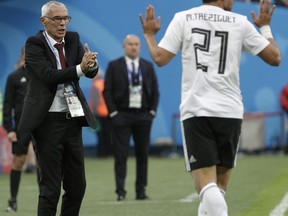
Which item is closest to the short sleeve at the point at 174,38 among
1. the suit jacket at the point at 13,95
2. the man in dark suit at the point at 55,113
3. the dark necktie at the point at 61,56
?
the man in dark suit at the point at 55,113

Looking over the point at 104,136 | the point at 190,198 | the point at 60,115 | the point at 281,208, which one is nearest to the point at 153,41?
the point at 60,115

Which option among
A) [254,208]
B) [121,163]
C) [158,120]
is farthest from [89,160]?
[254,208]

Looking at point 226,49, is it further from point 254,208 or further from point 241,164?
point 241,164

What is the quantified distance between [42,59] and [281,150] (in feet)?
56.2

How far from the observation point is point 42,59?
816cm

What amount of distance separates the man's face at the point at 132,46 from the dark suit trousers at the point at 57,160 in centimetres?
536

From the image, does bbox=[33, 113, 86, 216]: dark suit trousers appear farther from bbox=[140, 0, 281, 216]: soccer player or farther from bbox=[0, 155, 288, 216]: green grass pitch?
bbox=[0, 155, 288, 216]: green grass pitch

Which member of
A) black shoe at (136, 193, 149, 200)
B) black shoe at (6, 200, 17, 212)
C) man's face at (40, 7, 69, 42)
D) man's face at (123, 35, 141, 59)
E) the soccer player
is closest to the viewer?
the soccer player

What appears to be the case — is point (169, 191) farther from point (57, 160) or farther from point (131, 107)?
point (57, 160)

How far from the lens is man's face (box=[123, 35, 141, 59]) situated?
1356cm

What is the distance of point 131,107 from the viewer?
13453mm

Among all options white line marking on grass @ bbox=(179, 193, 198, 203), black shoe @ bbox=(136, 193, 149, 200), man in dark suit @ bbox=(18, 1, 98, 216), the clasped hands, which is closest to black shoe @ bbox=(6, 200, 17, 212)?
black shoe @ bbox=(136, 193, 149, 200)

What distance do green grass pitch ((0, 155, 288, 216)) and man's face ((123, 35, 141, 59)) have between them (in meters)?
2.13

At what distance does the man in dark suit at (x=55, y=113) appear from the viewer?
809 centimetres
